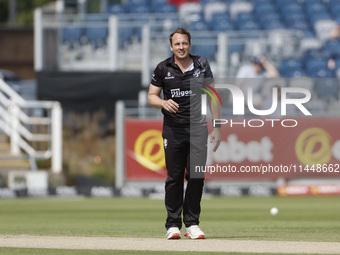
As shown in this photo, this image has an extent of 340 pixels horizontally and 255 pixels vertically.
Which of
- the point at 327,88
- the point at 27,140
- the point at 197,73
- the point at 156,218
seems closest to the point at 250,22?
the point at 327,88

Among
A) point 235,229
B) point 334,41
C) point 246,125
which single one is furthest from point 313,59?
point 235,229

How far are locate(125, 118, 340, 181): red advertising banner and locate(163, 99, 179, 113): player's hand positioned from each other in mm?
9915

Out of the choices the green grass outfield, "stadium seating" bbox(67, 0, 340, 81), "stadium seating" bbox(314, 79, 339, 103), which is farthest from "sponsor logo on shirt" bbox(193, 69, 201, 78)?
"stadium seating" bbox(67, 0, 340, 81)

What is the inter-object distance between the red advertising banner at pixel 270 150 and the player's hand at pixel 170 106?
9.92 m

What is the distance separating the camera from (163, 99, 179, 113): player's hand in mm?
8461

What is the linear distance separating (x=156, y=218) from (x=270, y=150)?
21.6 ft

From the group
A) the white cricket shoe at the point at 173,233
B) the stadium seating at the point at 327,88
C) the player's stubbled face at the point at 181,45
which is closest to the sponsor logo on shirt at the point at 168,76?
the player's stubbled face at the point at 181,45

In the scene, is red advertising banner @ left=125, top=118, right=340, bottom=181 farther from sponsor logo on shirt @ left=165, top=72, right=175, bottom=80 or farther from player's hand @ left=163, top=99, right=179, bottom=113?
player's hand @ left=163, top=99, right=179, bottom=113

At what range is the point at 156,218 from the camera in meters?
12.8

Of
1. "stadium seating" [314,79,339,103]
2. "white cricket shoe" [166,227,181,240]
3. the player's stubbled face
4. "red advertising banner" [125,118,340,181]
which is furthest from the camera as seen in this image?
"stadium seating" [314,79,339,103]

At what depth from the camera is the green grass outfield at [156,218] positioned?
31.7 ft

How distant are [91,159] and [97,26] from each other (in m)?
→ 3.58

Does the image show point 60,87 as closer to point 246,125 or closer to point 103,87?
point 103,87

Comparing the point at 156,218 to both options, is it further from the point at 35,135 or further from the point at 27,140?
the point at 27,140
